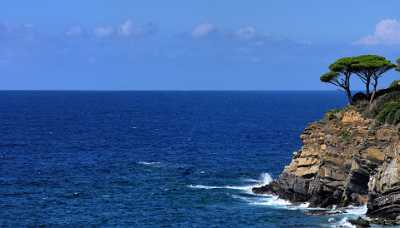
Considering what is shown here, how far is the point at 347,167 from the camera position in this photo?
265 ft

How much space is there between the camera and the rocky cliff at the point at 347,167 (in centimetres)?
7144

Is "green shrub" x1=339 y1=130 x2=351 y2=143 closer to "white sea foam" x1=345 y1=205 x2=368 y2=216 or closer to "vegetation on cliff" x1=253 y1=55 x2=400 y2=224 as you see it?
"vegetation on cliff" x1=253 y1=55 x2=400 y2=224

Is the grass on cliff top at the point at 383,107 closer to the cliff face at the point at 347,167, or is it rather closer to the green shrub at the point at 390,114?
the green shrub at the point at 390,114

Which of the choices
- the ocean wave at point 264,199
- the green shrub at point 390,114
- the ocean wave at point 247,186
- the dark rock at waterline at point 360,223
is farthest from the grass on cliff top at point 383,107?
the dark rock at waterline at point 360,223

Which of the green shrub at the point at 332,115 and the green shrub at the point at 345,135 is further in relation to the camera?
the green shrub at the point at 332,115

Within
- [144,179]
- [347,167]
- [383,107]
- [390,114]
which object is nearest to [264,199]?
[347,167]

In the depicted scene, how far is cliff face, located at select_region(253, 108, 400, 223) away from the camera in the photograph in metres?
71.5

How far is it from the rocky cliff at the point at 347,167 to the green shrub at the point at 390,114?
2.49ft

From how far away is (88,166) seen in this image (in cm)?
11612

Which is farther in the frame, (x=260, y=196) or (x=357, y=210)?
(x=260, y=196)
